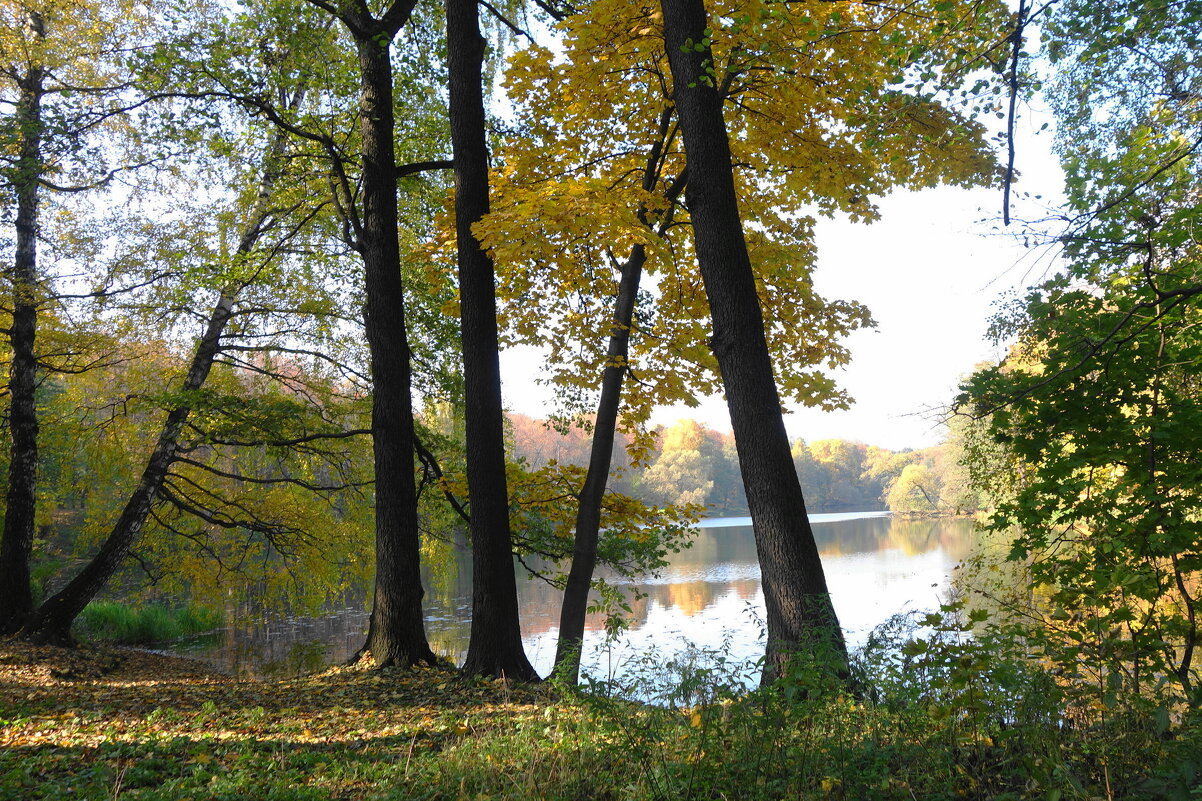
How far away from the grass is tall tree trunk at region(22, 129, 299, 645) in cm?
418

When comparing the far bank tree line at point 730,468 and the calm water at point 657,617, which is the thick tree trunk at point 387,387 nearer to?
the calm water at point 657,617

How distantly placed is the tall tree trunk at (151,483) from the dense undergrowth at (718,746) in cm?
430

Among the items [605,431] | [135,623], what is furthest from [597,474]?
[135,623]

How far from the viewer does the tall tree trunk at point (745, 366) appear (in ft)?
14.4

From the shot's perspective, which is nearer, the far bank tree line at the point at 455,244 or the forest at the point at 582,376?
the forest at the point at 582,376

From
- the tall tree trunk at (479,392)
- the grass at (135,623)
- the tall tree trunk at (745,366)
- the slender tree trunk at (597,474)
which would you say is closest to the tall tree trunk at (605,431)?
the slender tree trunk at (597,474)

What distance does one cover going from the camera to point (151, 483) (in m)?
8.90

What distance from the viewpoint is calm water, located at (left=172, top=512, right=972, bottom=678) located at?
8.69 m

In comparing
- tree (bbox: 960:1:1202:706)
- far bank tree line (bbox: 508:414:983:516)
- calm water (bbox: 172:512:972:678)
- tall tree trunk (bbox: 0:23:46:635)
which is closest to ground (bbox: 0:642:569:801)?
calm water (bbox: 172:512:972:678)

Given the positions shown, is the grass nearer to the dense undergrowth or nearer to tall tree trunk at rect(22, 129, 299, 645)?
tall tree trunk at rect(22, 129, 299, 645)

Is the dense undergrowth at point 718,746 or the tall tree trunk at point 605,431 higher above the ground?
the tall tree trunk at point 605,431

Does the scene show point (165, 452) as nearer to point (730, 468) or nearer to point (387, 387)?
point (387, 387)

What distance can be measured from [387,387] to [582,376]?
231cm

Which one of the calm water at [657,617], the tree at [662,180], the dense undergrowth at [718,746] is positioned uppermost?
the tree at [662,180]
